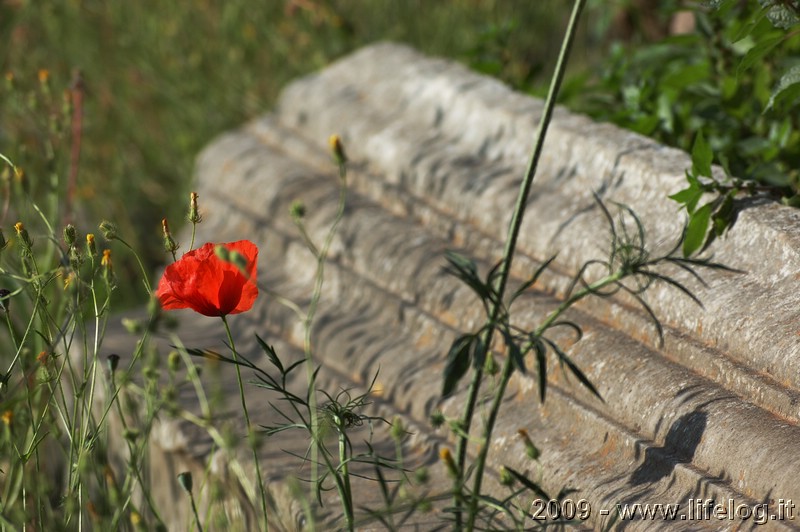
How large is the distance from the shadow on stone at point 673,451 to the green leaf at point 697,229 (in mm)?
364

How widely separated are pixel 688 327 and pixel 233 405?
3.55 feet

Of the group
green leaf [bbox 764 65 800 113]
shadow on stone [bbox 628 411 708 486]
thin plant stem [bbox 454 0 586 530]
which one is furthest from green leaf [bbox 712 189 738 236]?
thin plant stem [bbox 454 0 586 530]

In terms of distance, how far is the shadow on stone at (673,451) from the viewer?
1723mm

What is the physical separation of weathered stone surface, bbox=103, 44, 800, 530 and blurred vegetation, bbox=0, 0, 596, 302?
0.86m

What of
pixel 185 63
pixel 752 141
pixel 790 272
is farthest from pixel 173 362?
pixel 185 63

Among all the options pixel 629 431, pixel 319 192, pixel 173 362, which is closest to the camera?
pixel 173 362

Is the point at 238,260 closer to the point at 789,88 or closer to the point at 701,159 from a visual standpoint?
the point at 701,159

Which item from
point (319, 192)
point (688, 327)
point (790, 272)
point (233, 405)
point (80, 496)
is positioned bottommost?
point (233, 405)

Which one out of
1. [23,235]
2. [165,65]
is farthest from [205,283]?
[165,65]

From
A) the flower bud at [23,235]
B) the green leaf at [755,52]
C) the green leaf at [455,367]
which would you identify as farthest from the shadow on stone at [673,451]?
the flower bud at [23,235]

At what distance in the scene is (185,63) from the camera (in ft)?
13.9

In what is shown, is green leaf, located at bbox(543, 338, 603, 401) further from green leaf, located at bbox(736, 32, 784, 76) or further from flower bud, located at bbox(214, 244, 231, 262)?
green leaf, located at bbox(736, 32, 784, 76)

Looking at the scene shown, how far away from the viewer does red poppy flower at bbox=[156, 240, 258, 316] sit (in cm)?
159

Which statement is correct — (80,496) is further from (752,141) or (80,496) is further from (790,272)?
(752,141)
